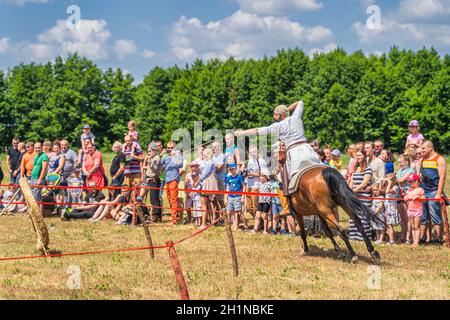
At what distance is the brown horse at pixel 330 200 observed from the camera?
353 inches

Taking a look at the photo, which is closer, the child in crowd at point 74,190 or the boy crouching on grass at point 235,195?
the boy crouching on grass at point 235,195

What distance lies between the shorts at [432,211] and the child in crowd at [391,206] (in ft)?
1.61

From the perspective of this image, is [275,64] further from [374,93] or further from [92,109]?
[92,109]

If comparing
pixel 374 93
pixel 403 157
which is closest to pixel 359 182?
pixel 403 157

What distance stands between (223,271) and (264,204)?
158 inches

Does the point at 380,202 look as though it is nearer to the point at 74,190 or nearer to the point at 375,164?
the point at 375,164

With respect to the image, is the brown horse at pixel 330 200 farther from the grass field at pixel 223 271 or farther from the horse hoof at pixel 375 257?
the grass field at pixel 223 271

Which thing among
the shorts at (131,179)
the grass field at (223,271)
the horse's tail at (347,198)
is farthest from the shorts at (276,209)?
the shorts at (131,179)

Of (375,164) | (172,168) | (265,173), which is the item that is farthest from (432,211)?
(172,168)

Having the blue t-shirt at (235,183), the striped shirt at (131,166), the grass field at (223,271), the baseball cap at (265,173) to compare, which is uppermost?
the striped shirt at (131,166)

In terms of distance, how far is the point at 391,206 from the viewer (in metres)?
11.5

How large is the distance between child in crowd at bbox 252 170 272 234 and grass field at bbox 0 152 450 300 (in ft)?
1.85

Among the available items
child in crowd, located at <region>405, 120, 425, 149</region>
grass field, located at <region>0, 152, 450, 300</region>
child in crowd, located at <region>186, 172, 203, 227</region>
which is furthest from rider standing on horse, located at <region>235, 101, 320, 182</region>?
child in crowd, located at <region>186, 172, 203, 227</region>

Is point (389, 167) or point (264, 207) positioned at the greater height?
point (389, 167)
